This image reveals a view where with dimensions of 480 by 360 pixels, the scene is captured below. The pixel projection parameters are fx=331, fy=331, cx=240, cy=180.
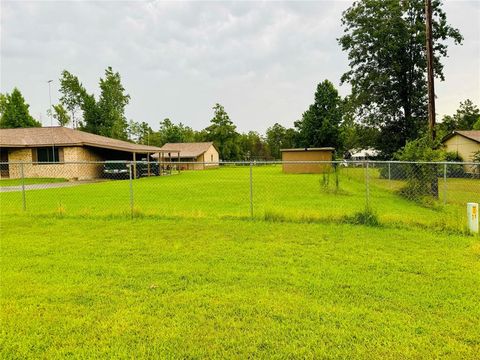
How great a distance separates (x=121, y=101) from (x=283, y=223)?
5332 cm

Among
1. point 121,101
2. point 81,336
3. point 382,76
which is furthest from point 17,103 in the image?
point 81,336

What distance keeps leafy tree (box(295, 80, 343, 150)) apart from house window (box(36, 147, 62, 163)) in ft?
130

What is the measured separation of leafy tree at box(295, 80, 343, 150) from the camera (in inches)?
2164

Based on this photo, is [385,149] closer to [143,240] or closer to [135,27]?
[135,27]

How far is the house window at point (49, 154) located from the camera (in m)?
26.8

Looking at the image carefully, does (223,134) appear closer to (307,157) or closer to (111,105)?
(111,105)

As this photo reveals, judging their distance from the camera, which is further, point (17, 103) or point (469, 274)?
point (17, 103)

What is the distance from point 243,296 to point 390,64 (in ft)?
86.5

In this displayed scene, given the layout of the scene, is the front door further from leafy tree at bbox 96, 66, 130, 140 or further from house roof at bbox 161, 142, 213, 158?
house roof at bbox 161, 142, 213, 158

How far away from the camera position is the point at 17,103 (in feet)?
164

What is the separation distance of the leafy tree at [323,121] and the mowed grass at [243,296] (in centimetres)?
5011

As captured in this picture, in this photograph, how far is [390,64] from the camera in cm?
2531

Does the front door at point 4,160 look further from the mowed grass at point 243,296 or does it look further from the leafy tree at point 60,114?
the leafy tree at point 60,114

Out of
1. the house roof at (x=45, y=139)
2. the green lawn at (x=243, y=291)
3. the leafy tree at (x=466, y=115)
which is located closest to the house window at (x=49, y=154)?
the house roof at (x=45, y=139)
